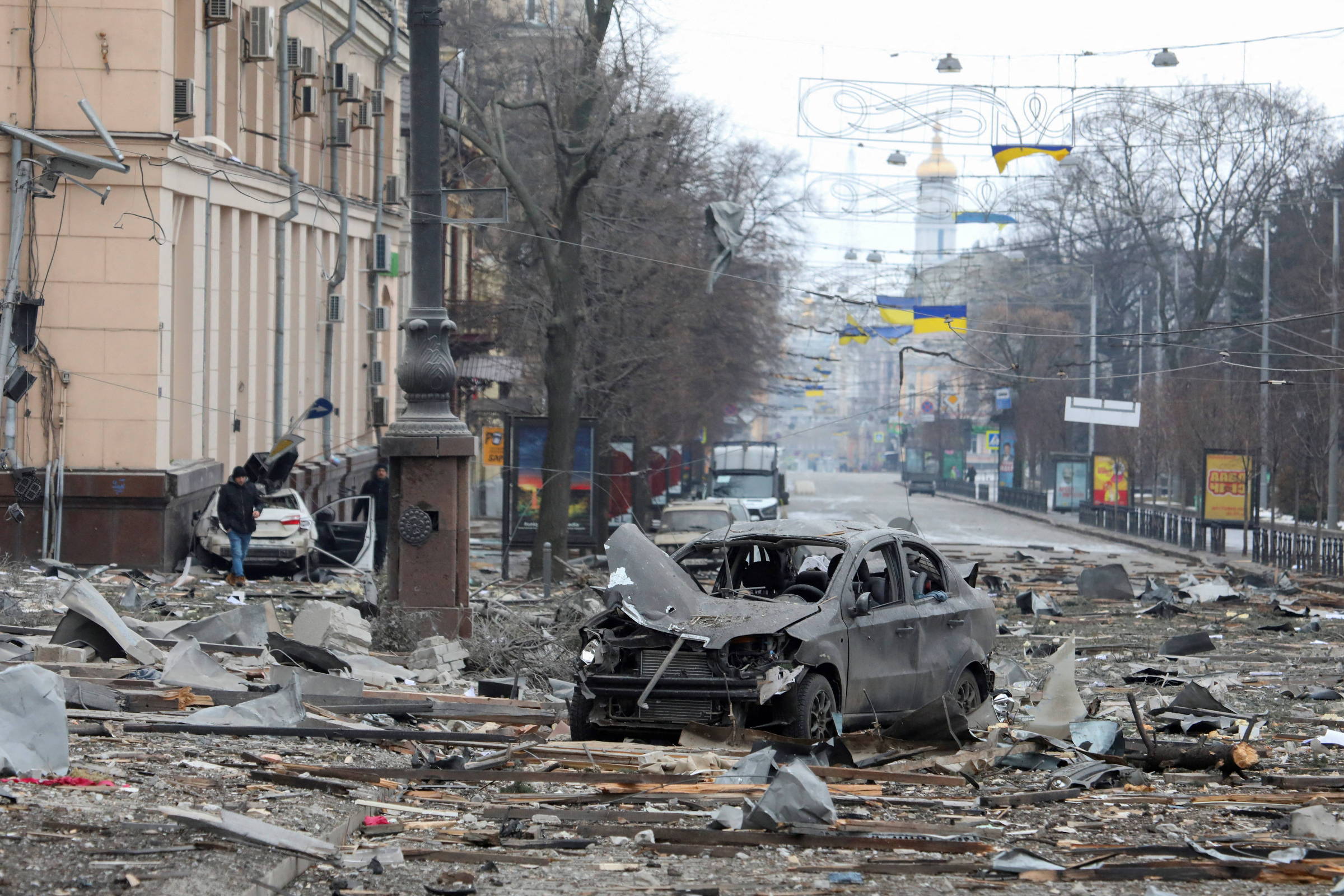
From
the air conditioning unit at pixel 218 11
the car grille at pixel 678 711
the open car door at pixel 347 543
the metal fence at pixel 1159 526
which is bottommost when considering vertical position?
the metal fence at pixel 1159 526

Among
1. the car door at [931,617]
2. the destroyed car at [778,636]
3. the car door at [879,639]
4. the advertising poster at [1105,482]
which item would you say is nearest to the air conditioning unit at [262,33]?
the destroyed car at [778,636]

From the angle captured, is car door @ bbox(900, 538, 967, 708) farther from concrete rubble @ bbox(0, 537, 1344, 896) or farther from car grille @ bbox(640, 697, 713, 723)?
car grille @ bbox(640, 697, 713, 723)

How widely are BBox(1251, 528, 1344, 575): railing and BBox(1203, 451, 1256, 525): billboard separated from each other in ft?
9.88

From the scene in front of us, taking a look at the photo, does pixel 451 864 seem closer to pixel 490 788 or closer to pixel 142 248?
pixel 490 788

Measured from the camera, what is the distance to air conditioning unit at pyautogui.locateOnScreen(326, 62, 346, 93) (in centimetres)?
3319

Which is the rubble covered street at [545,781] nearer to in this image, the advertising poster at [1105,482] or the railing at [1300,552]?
the railing at [1300,552]

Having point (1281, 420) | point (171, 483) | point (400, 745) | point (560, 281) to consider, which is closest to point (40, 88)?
point (171, 483)

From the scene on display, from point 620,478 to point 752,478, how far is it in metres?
12.1

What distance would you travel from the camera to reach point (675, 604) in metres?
9.80

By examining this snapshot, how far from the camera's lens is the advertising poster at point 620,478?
112ft

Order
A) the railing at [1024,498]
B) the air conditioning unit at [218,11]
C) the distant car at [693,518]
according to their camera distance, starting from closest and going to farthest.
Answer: the air conditioning unit at [218,11] < the distant car at [693,518] < the railing at [1024,498]

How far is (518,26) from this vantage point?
3247 cm

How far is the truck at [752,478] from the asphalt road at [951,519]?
6.65 feet

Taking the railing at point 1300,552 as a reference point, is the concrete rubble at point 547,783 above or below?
above
